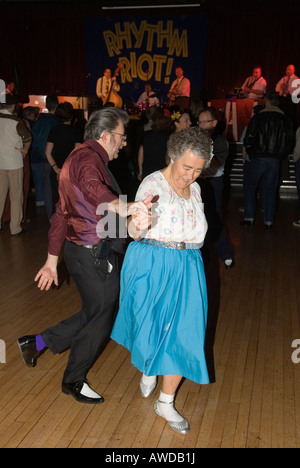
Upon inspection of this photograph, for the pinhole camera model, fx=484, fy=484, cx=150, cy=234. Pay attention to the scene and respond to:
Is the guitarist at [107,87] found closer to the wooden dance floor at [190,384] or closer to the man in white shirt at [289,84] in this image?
the man in white shirt at [289,84]

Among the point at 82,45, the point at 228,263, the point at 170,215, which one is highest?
the point at 82,45

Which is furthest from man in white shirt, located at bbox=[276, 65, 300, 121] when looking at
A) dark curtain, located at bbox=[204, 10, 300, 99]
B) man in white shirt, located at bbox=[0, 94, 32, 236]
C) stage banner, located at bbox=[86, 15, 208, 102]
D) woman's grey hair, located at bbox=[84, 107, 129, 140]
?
woman's grey hair, located at bbox=[84, 107, 129, 140]

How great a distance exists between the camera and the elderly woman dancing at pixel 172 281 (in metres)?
2.15

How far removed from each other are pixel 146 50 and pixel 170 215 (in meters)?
12.6

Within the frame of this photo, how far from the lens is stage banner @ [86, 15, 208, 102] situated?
13.0 m

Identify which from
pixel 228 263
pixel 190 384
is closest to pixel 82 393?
pixel 190 384

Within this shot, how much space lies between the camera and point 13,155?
5.35m

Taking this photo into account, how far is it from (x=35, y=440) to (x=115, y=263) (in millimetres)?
864

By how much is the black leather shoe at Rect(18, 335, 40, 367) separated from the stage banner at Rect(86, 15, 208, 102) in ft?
35.5

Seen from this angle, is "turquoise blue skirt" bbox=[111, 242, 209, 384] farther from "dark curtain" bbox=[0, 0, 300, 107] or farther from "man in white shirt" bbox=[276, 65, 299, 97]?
"dark curtain" bbox=[0, 0, 300, 107]

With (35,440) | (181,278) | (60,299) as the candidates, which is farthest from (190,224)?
(60,299)

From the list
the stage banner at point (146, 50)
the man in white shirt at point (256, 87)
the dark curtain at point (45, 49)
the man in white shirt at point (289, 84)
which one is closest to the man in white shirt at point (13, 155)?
the man in white shirt at point (256, 87)

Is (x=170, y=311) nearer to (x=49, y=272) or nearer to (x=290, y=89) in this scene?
(x=49, y=272)

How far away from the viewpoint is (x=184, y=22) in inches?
509
